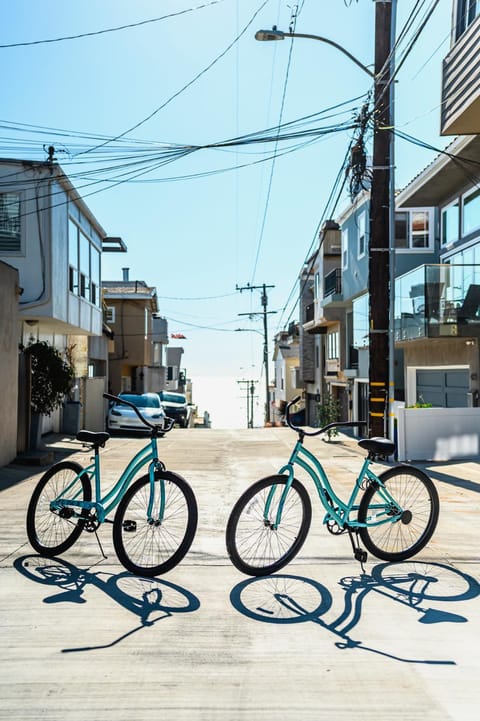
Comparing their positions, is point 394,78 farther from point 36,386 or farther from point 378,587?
point 378,587

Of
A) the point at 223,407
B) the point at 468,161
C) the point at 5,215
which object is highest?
the point at 468,161

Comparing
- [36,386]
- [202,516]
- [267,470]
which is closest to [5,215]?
[36,386]

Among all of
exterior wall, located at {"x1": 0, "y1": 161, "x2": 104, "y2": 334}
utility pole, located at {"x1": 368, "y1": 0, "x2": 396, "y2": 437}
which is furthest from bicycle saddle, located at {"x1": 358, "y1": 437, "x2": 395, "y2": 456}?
exterior wall, located at {"x1": 0, "y1": 161, "x2": 104, "y2": 334}

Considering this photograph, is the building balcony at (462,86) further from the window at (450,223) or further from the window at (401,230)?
the window at (401,230)

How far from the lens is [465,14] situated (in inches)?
507

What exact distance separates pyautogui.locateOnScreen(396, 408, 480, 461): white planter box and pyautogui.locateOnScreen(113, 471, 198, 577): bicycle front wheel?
31.9ft

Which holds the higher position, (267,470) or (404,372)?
(404,372)

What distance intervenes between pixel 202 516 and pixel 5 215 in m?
10.8

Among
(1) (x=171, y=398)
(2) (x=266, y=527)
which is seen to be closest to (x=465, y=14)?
(2) (x=266, y=527)

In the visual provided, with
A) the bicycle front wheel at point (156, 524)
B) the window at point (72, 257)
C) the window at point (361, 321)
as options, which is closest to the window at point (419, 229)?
the window at point (361, 321)

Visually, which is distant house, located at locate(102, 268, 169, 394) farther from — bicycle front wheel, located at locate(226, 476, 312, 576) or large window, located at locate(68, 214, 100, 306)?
bicycle front wheel, located at locate(226, 476, 312, 576)

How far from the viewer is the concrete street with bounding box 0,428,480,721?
10.6ft

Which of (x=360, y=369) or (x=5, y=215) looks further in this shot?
(x=360, y=369)

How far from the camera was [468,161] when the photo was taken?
17.4m
